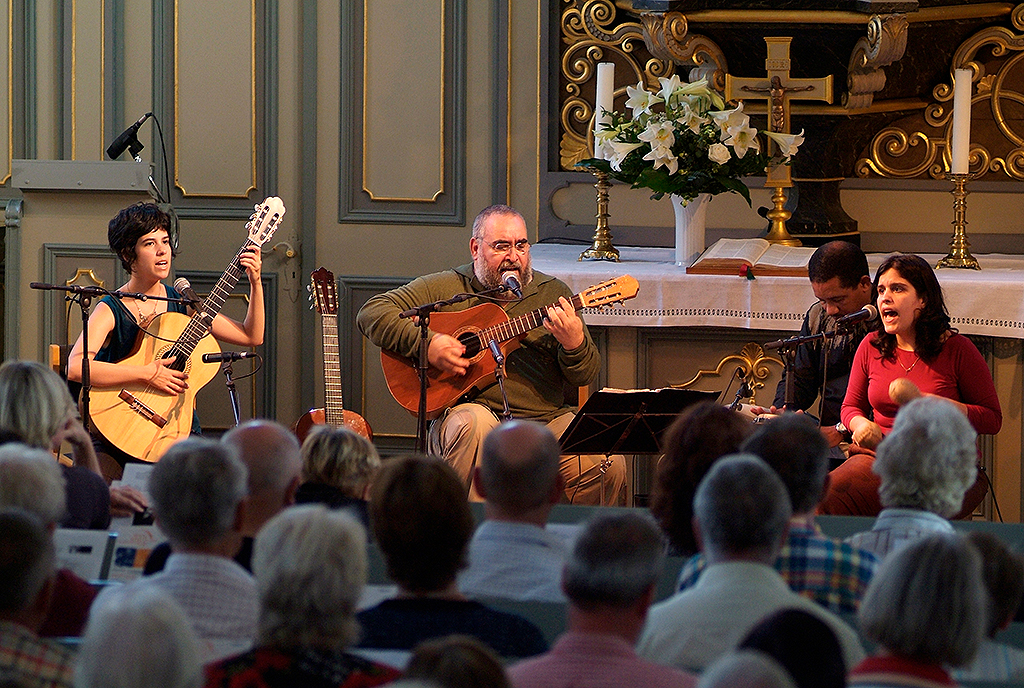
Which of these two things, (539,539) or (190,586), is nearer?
(190,586)

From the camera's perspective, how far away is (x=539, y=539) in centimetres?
271

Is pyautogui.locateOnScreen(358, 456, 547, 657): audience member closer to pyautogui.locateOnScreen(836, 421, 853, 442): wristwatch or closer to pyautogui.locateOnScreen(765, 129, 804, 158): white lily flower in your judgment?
pyautogui.locateOnScreen(836, 421, 853, 442): wristwatch

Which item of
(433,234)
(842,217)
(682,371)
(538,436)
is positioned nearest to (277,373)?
(433,234)

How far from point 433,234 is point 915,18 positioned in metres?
2.39

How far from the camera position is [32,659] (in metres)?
1.98

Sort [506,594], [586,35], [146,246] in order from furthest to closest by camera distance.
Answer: [586,35] → [146,246] → [506,594]

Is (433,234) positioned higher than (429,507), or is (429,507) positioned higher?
(433,234)

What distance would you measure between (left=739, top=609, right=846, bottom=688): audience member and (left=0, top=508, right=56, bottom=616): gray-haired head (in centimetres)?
102

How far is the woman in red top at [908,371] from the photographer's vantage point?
429 cm

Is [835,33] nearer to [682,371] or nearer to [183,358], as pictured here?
[682,371]

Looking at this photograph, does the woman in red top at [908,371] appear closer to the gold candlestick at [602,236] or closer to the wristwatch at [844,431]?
the wristwatch at [844,431]

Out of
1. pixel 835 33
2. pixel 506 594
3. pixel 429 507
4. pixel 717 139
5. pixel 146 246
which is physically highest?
pixel 835 33

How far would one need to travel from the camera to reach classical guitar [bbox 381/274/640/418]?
4758 millimetres

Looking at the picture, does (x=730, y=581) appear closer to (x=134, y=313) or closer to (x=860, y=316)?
(x=860, y=316)
